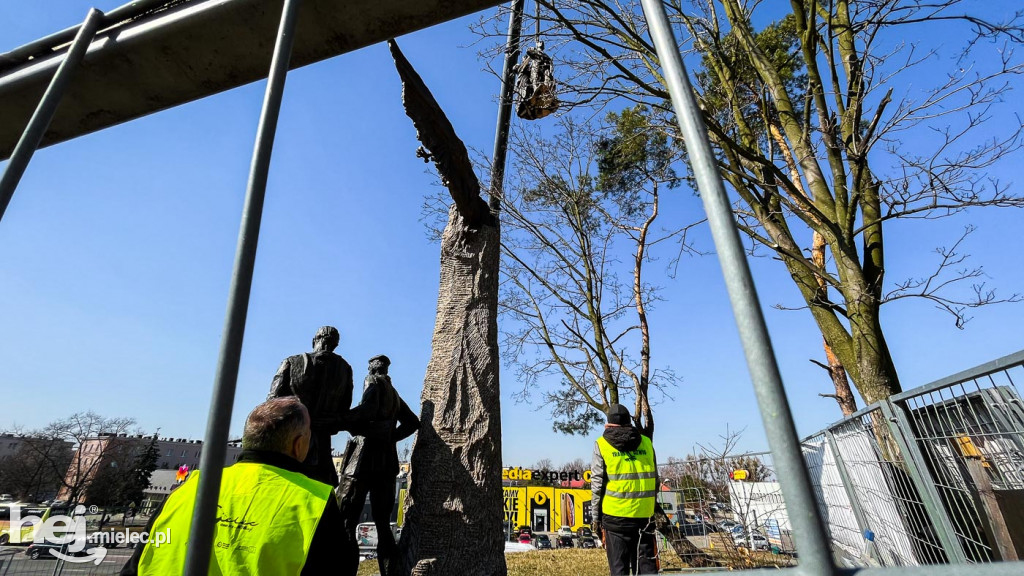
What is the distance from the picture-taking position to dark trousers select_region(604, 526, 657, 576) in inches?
166

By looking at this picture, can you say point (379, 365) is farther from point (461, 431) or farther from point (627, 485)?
point (627, 485)

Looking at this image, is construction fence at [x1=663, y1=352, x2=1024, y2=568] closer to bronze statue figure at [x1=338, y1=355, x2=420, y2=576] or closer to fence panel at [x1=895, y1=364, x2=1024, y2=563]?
fence panel at [x1=895, y1=364, x2=1024, y2=563]

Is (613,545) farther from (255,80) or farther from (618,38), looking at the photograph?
(618,38)

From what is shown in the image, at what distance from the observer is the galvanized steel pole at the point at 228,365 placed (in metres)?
0.67

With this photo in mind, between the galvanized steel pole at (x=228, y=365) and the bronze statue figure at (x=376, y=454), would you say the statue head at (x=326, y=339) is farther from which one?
the galvanized steel pole at (x=228, y=365)

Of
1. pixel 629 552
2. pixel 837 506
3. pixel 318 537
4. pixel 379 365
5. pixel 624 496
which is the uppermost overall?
pixel 379 365

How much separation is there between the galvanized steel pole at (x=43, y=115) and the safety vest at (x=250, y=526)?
873mm

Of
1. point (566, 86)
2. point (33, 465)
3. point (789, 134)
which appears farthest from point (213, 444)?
point (33, 465)

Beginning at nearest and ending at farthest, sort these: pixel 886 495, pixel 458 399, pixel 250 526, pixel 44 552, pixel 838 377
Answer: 1. pixel 250 526
2. pixel 886 495
3. pixel 458 399
4. pixel 838 377
5. pixel 44 552

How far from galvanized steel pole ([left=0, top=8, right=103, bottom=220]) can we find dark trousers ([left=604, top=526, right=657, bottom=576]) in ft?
14.5

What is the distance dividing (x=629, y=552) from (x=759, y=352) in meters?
4.36

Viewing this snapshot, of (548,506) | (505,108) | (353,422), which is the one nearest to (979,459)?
(353,422)

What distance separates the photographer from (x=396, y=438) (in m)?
4.08

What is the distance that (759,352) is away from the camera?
59 centimetres
